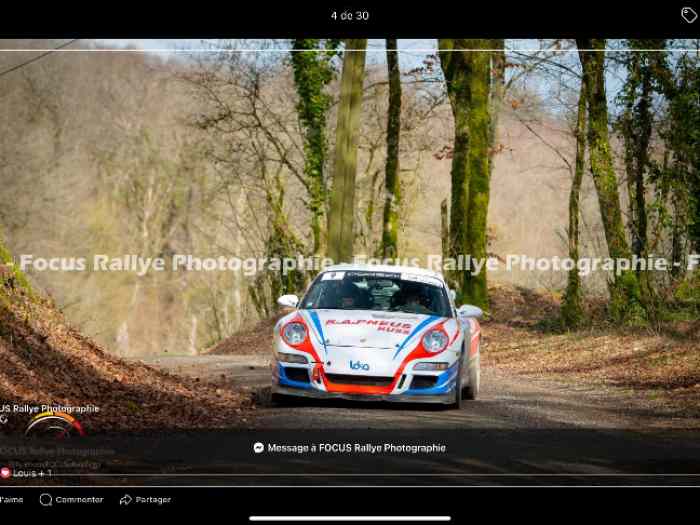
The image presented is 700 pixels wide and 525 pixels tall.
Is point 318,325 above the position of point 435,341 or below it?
above

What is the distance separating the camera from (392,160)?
2942 centimetres

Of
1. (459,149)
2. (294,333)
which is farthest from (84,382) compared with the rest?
(459,149)

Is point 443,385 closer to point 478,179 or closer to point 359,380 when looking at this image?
point 359,380

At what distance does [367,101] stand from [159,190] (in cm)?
1588

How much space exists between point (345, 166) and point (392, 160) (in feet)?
24.0

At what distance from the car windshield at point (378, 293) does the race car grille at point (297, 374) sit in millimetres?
1054

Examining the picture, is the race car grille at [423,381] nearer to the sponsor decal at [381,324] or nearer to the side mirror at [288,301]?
the sponsor decal at [381,324]

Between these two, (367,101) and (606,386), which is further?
(367,101)

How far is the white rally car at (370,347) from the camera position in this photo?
8.39m

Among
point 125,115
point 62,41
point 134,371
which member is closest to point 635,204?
point 134,371

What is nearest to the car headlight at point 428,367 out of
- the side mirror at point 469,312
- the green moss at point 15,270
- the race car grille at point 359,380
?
the race car grille at point 359,380

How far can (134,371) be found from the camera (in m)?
10.4
